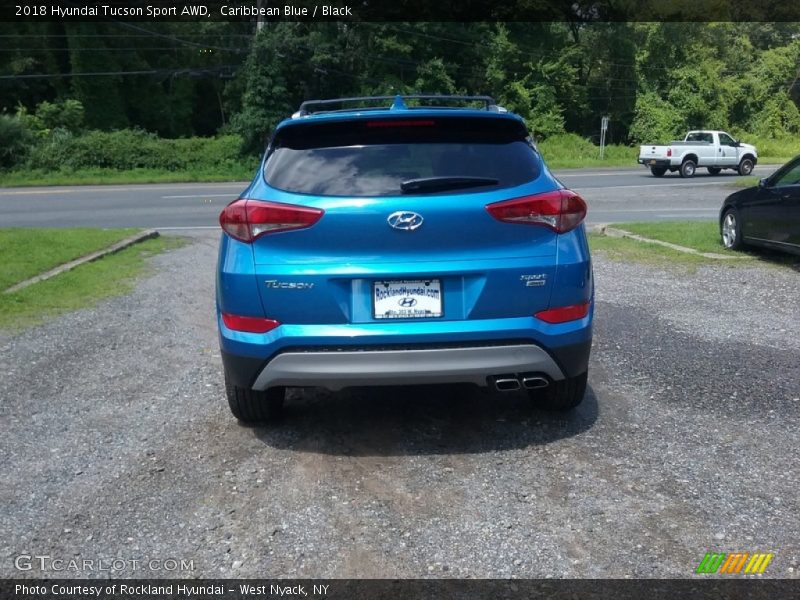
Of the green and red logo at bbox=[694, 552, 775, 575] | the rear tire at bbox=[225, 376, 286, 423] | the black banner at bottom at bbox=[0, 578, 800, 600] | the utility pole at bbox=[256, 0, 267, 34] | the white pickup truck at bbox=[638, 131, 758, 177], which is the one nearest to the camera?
the black banner at bottom at bbox=[0, 578, 800, 600]

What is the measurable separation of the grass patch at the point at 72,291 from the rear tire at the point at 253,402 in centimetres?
370

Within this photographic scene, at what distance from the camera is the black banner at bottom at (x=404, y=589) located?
307 centimetres

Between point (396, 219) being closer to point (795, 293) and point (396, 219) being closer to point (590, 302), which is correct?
point (590, 302)

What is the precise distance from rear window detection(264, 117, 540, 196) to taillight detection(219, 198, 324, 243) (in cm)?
14

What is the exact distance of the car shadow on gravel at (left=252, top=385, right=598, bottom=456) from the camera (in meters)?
4.66

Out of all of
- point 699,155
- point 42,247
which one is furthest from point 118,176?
point 42,247

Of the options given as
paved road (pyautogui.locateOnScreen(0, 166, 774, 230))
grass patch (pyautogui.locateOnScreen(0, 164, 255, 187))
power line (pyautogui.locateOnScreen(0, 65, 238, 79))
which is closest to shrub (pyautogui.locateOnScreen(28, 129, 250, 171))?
grass patch (pyautogui.locateOnScreen(0, 164, 255, 187))

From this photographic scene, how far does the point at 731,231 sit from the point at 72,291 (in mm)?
8812

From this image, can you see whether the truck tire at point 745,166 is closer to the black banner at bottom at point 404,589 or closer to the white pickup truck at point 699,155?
the white pickup truck at point 699,155

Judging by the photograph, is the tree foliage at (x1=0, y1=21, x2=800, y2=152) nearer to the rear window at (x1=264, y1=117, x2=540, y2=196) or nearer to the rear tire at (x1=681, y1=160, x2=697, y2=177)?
the rear tire at (x1=681, y1=160, x2=697, y2=177)

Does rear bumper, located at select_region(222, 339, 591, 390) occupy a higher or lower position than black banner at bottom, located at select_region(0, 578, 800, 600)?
higher

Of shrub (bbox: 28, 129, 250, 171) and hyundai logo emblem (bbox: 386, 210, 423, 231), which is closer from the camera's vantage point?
hyundai logo emblem (bbox: 386, 210, 423, 231)

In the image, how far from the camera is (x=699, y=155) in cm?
3312

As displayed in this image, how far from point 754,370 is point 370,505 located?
3.42m
